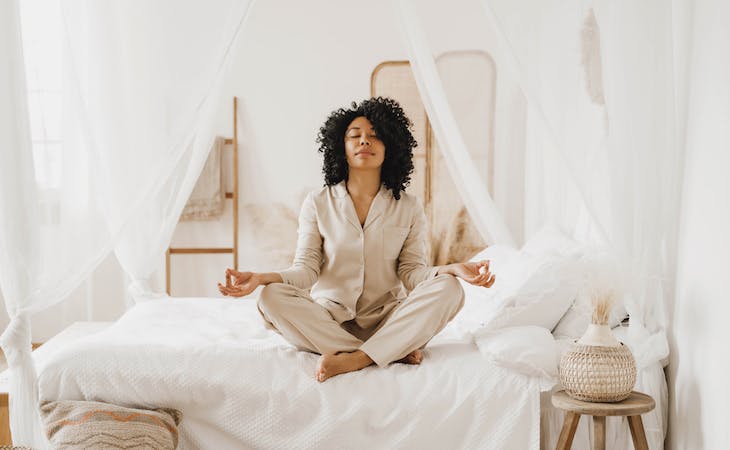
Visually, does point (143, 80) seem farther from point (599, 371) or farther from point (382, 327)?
point (599, 371)

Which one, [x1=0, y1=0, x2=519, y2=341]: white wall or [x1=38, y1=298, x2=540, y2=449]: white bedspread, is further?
[x1=0, y1=0, x2=519, y2=341]: white wall

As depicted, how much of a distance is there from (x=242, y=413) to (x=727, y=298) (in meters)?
1.33

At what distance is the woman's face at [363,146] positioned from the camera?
9.18ft

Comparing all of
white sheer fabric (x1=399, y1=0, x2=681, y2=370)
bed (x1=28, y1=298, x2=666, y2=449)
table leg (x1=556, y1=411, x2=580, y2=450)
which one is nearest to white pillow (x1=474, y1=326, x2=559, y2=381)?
bed (x1=28, y1=298, x2=666, y2=449)

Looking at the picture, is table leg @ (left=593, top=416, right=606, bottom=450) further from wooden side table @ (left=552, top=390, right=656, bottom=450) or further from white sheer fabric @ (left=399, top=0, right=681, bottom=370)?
white sheer fabric @ (left=399, top=0, right=681, bottom=370)

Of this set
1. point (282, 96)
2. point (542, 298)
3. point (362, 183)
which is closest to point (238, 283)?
point (362, 183)

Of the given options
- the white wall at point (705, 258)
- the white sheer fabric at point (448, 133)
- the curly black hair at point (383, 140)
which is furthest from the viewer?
the white sheer fabric at point (448, 133)

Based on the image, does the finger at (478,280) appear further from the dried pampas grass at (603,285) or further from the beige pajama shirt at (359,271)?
the dried pampas grass at (603,285)

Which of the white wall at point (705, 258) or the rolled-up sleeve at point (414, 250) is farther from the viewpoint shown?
the rolled-up sleeve at point (414, 250)

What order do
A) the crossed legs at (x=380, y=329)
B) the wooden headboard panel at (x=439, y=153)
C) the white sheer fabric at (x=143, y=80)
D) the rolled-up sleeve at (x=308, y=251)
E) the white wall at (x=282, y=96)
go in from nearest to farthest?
the crossed legs at (x=380, y=329) → the white sheer fabric at (x=143, y=80) → the rolled-up sleeve at (x=308, y=251) → the wooden headboard panel at (x=439, y=153) → the white wall at (x=282, y=96)

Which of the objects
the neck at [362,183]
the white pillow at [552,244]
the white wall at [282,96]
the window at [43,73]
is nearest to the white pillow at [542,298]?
the white pillow at [552,244]

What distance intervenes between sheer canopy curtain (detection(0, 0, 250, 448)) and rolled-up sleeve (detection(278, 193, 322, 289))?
49cm

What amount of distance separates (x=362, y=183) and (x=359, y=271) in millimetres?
325

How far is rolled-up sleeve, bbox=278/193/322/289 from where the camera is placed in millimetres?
2709
